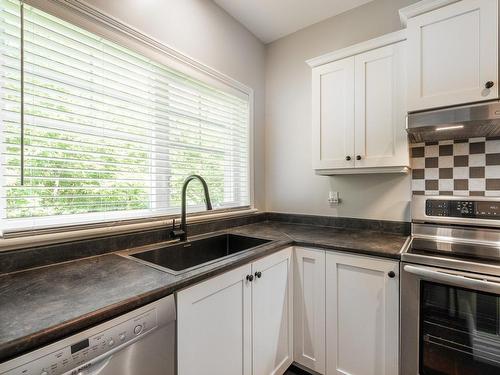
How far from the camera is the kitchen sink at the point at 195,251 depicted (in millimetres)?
1418

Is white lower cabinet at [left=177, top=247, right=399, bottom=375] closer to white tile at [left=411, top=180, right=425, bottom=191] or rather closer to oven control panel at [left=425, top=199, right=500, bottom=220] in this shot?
oven control panel at [left=425, top=199, right=500, bottom=220]

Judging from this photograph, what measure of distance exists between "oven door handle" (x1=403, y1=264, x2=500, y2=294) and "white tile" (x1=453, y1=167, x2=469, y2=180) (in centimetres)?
79

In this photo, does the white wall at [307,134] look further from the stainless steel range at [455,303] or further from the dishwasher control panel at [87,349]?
the dishwasher control panel at [87,349]

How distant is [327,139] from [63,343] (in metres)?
1.77

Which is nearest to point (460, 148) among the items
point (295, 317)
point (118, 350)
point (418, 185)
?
point (418, 185)

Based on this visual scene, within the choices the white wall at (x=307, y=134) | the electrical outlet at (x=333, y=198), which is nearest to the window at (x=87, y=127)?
the white wall at (x=307, y=134)

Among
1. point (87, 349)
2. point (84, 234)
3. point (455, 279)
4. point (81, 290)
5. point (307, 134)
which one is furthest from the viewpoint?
point (307, 134)

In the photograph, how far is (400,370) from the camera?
4.22 ft

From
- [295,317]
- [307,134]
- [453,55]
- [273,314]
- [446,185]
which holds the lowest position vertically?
[295,317]

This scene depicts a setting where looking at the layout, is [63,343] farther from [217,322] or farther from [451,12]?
[451,12]

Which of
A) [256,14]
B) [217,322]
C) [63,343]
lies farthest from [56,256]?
[256,14]

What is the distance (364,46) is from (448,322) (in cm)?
165

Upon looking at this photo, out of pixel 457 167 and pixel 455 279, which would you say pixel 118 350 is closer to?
pixel 455 279

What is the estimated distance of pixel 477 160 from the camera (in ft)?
5.06
